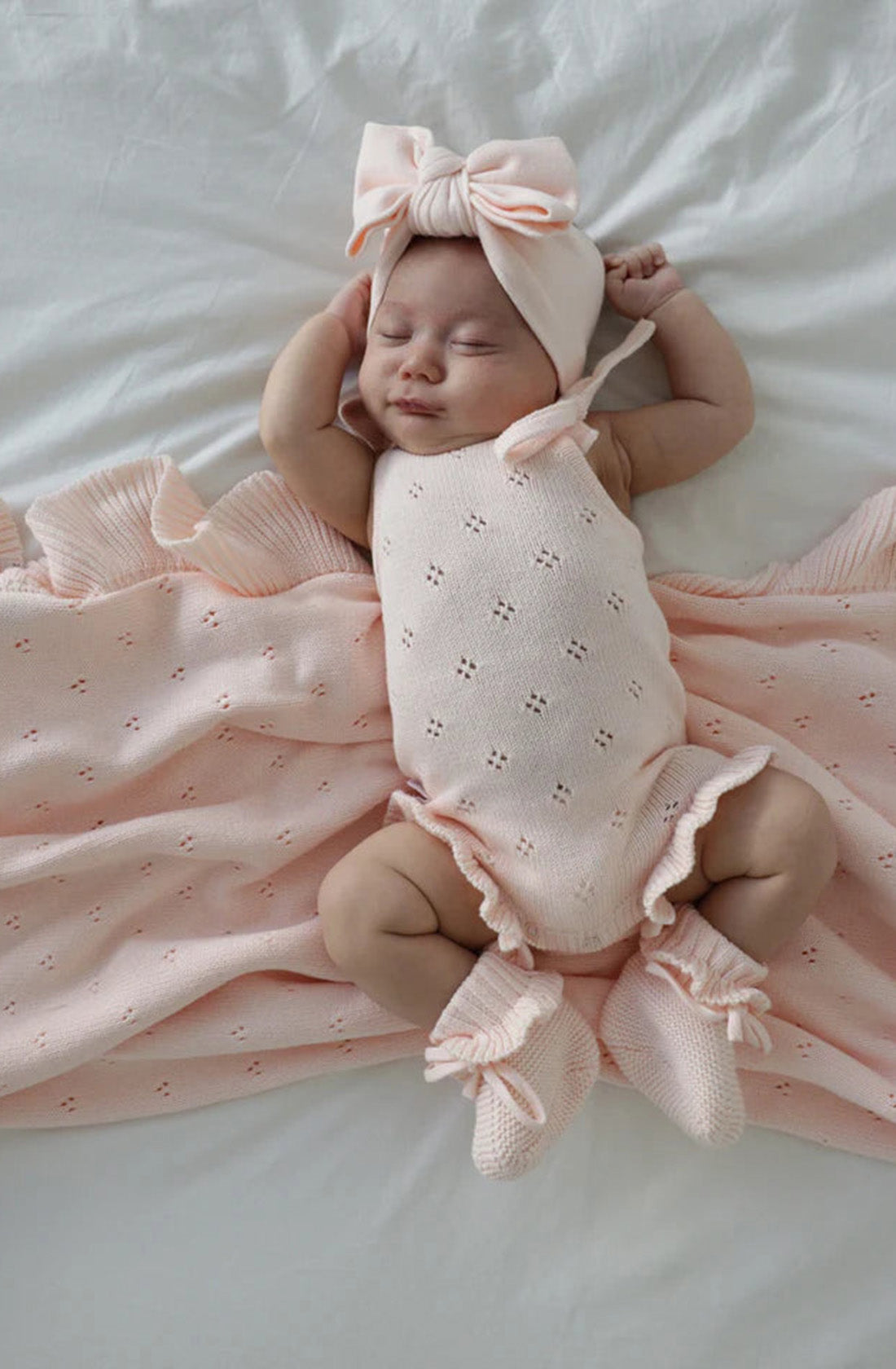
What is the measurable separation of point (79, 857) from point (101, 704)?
0.48ft

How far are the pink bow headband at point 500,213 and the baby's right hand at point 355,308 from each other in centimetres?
4

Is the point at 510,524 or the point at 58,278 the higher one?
the point at 58,278

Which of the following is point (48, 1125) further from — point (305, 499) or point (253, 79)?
point (253, 79)

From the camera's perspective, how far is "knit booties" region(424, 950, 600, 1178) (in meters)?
1.15

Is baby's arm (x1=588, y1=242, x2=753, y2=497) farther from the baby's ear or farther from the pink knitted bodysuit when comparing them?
the baby's ear

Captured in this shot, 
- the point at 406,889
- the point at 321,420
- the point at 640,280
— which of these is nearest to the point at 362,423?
the point at 321,420

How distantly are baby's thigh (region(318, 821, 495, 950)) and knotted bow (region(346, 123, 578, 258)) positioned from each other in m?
0.55

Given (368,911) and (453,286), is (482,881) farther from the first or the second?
(453,286)

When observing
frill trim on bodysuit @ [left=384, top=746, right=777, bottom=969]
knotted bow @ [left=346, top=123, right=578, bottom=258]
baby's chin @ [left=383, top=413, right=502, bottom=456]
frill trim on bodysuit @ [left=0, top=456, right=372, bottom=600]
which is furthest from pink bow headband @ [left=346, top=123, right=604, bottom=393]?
frill trim on bodysuit @ [left=384, top=746, right=777, bottom=969]

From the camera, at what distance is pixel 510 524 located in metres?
1.24

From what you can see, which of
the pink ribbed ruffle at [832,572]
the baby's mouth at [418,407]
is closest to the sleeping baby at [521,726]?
the baby's mouth at [418,407]

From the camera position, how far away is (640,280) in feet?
4.30

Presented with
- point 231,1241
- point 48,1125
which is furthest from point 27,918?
point 231,1241

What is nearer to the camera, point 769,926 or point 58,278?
point 769,926
